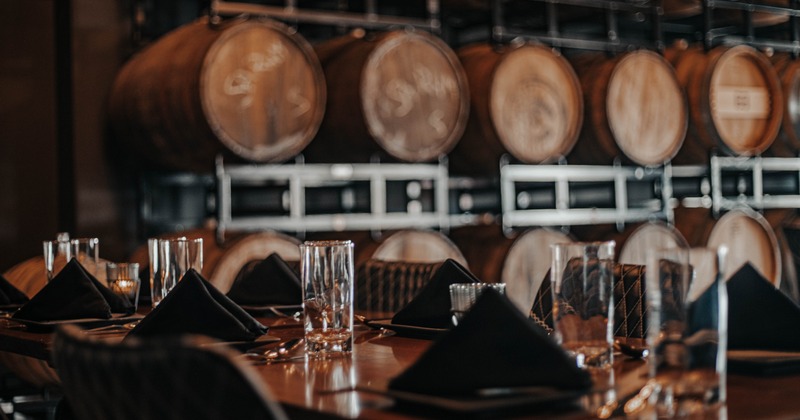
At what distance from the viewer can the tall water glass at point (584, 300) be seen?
1493 millimetres

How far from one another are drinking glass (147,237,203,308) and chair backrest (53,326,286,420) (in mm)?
1088

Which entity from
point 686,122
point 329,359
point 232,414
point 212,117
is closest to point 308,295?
point 329,359

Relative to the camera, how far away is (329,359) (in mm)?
1688

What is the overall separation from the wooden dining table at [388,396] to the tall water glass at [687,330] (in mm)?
39

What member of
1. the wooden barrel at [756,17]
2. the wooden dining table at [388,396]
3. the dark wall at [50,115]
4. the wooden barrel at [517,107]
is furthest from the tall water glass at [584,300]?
the wooden barrel at [756,17]

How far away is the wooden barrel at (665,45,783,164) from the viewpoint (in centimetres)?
575

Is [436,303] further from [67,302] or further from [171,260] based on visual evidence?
[67,302]

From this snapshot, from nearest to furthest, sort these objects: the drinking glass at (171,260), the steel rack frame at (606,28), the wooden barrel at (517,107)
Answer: the drinking glass at (171,260)
the wooden barrel at (517,107)
the steel rack frame at (606,28)

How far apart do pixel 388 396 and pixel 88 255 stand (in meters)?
1.65

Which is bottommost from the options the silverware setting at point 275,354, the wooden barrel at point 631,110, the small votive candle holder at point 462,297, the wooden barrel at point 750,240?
the wooden barrel at point 750,240

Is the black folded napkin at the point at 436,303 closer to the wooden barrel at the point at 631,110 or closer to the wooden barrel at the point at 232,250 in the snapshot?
the wooden barrel at the point at 232,250

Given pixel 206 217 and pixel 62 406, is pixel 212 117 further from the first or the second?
pixel 62 406

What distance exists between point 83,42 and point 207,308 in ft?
11.1

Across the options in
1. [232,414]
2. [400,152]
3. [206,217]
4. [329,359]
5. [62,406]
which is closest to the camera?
[232,414]
